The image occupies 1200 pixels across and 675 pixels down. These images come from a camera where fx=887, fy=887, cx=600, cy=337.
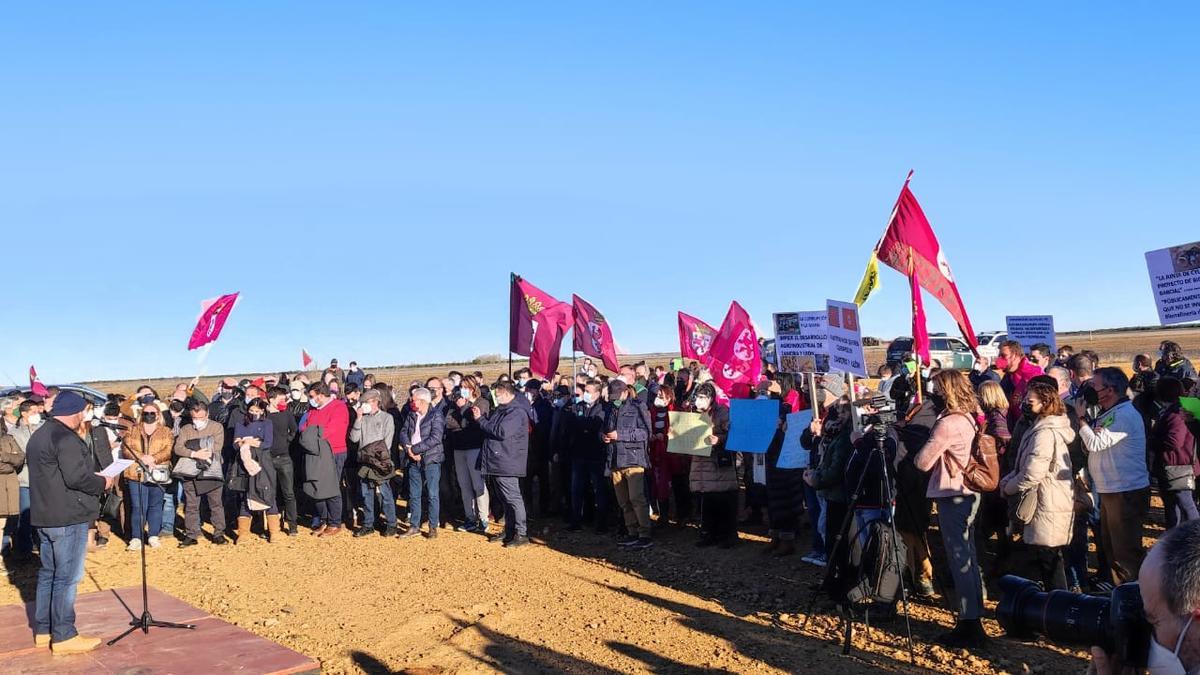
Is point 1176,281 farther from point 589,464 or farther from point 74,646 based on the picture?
point 74,646

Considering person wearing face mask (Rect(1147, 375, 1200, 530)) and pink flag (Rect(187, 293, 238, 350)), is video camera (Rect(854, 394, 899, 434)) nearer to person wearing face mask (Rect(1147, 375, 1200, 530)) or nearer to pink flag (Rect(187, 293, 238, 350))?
person wearing face mask (Rect(1147, 375, 1200, 530))

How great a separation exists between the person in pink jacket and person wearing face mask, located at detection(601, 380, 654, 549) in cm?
501

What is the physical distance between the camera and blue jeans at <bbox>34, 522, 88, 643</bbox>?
725 centimetres

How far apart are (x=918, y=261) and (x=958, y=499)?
2.87m

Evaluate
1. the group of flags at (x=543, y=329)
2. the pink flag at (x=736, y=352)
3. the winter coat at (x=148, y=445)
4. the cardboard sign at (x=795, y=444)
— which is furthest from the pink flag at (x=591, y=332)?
the winter coat at (x=148, y=445)

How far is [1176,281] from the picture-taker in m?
9.00

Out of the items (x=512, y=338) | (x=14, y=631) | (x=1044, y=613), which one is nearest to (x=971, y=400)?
(x=1044, y=613)

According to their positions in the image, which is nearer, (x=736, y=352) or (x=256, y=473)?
(x=256, y=473)

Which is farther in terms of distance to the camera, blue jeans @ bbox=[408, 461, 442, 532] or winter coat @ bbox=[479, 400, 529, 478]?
blue jeans @ bbox=[408, 461, 442, 532]

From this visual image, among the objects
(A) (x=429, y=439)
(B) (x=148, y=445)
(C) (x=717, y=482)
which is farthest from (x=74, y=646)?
(C) (x=717, y=482)

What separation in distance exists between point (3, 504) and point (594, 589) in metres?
6.97

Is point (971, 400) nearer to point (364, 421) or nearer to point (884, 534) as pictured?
point (884, 534)

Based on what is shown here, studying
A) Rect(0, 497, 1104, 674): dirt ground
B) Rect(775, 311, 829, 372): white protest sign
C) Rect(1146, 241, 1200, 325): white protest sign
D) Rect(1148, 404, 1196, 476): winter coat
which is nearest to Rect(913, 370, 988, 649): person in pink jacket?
Rect(0, 497, 1104, 674): dirt ground

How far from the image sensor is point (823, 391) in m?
10.4
